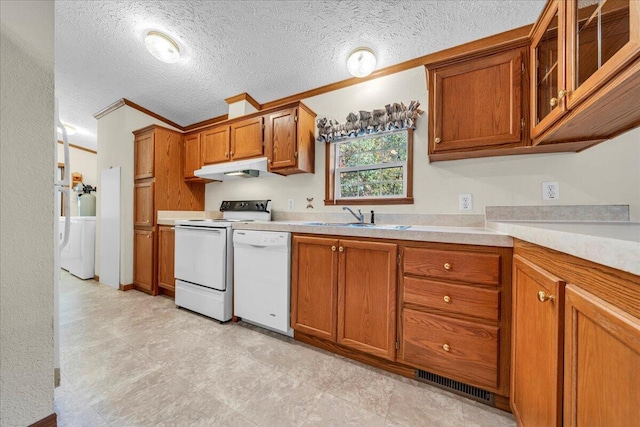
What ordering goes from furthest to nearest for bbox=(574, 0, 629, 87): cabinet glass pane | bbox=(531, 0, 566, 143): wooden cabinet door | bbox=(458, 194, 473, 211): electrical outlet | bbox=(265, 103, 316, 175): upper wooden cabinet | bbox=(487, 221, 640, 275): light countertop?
bbox=(265, 103, 316, 175): upper wooden cabinet < bbox=(458, 194, 473, 211): electrical outlet < bbox=(531, 0, 566, 143): wooden cabinet door < bbox=(574, 0, 629, 87): cabinet glass pane < bbox=(487, 221, 640, 275): light countertop

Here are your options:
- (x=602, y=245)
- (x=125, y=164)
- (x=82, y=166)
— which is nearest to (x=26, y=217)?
(x=602, y=245)

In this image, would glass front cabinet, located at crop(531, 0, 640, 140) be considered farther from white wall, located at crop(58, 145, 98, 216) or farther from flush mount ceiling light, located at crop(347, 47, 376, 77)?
white wall, located at crop(58, 145, 98, 216)

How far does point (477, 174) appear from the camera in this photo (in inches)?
72.6

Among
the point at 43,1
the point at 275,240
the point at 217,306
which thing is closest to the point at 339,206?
the point at 275,240

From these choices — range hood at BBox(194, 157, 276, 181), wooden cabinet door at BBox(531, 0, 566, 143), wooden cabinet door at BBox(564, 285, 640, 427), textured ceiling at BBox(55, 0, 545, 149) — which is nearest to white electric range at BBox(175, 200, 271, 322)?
range hood at BBox(194, 157, 276, 181)

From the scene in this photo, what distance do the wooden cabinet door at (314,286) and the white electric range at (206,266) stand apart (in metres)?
0.75

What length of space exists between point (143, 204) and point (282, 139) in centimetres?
216

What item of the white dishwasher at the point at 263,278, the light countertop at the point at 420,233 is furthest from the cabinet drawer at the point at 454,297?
the white dishwasher at the point at 263,278

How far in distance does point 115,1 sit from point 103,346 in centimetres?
262

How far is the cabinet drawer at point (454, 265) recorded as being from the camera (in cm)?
122

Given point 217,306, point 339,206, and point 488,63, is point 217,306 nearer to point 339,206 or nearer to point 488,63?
point 339,206

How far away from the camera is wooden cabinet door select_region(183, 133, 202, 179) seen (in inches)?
121

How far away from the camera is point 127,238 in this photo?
3.18m

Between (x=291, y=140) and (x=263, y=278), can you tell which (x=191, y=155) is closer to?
(x=291, y=140)
